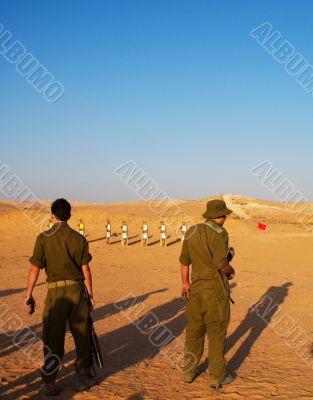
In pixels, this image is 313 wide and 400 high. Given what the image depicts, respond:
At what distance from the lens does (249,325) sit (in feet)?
30.1

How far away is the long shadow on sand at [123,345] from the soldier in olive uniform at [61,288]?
479mm

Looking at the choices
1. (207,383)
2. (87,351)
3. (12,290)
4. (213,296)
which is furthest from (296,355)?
(12,290)

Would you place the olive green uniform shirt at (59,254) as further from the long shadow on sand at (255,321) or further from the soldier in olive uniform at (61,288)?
the long shadow on sand at (255,321)

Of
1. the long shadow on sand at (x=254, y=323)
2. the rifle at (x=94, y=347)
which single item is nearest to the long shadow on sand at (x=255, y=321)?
the long shadow on sand at (x=254, y=323)

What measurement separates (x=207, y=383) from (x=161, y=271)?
10.8m

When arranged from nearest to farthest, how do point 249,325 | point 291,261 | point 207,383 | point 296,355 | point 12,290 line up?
point 207,383 → point 296,355 → point 249,325 → point 12,290 → point 291,261

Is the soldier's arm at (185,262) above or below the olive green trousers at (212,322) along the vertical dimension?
above

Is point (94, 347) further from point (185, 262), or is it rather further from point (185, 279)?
point (185, 262)

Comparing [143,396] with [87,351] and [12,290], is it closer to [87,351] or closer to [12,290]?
[87,351]

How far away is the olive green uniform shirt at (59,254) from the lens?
17.2 feet

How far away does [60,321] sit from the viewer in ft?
17.2

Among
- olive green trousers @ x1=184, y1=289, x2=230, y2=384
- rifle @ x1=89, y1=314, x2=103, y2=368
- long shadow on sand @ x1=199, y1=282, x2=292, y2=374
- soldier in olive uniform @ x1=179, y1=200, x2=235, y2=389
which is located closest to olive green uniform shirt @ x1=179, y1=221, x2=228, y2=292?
soldier in olive uniform @ x1=179, y1=200, x2=235, y2=389

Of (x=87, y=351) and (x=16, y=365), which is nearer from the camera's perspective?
(x=87, y=351)

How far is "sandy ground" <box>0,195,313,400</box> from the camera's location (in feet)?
18.6
